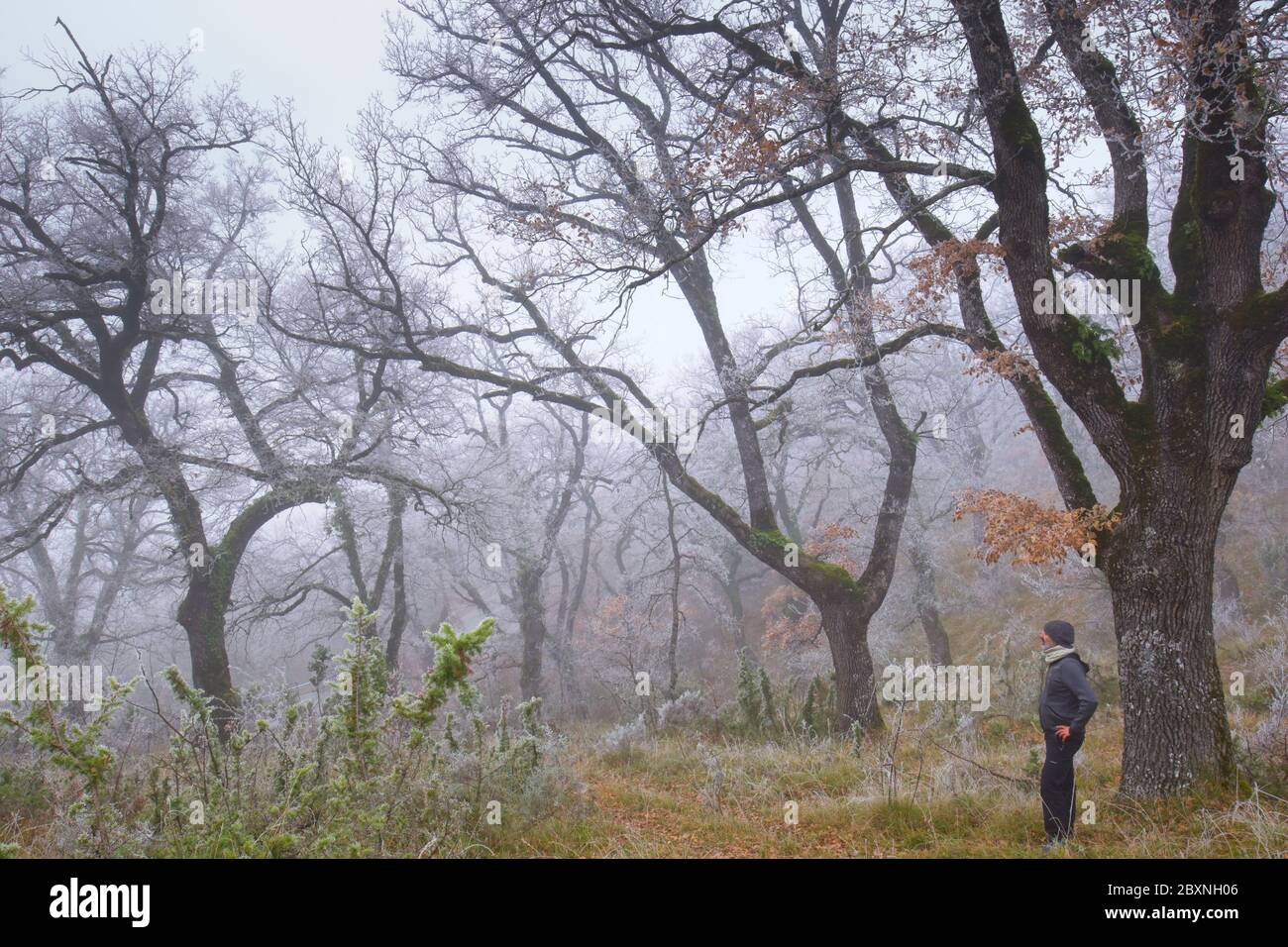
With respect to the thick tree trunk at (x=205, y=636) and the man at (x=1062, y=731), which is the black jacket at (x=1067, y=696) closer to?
the man at (x=1062, y=731)

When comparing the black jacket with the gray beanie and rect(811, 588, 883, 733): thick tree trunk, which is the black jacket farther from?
Result: rect(811, 588, 883, 733): thick tree trunk

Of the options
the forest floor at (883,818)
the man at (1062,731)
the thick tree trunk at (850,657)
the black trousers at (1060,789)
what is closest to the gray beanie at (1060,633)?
the man at (1062,731)

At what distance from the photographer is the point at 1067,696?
188 inches

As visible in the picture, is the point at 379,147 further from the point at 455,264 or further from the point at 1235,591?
the point at 1235,591

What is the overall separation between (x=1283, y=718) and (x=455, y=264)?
450 inches

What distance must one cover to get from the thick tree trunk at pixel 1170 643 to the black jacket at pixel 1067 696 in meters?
0.69

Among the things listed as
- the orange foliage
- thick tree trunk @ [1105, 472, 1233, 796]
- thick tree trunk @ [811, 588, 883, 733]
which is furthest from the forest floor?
thick tree trunk @ [811, 588, 883, 733]

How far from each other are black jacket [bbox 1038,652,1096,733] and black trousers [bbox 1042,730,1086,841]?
109 millimetres

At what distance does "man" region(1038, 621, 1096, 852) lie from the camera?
4.59 meters

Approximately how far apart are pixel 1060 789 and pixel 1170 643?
59.1 inches

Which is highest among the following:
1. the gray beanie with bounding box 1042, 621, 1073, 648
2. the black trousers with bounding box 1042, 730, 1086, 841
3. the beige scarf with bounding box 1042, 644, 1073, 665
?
the gray beanie with bounding box 1042, 621, 1073, 648

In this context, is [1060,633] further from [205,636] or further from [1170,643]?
[205,636]

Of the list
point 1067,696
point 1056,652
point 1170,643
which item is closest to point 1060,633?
point 1056,652
